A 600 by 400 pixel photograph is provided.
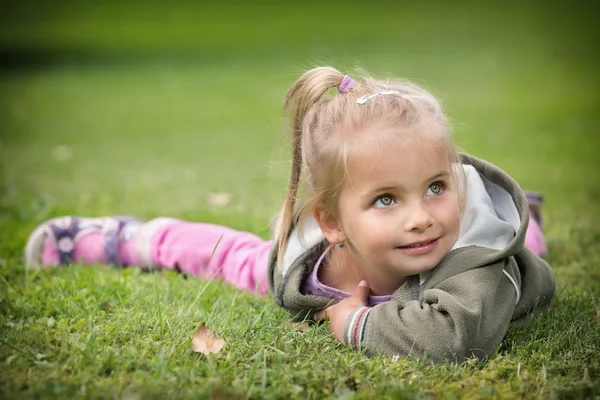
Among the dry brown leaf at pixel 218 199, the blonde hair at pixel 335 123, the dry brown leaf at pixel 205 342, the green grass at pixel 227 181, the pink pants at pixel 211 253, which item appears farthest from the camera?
the dry brown leaf at pixel 218 199

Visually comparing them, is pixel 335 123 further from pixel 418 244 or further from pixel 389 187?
pixel 418 244

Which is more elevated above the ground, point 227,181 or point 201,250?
point 201,250

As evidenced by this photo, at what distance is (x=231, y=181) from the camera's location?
21.4ft

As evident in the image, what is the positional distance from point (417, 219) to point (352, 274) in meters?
0.58

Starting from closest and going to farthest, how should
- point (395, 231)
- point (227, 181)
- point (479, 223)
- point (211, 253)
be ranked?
point (395, 231), point (479, 223), point (211, 253), point (227, 181)

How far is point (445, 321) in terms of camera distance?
2.63m

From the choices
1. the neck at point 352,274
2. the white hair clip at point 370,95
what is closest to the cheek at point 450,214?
the neck at point 352,274

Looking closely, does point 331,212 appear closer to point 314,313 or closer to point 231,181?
point 314,313

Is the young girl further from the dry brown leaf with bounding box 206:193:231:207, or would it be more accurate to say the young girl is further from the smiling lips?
the dry brown leaf with bounding box 206:193:231:207

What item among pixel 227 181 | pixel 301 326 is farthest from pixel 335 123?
pixel 227 181

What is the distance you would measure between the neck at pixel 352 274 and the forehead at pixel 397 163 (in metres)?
0.44

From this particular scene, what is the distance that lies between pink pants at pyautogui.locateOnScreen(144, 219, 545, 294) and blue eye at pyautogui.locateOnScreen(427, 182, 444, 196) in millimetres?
1153

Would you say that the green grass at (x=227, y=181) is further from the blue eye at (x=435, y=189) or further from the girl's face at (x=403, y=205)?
the blue eye at (x=435, y=189)

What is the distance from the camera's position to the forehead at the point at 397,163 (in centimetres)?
269
